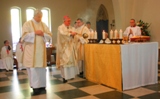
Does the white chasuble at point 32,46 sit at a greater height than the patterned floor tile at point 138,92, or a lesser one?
greater

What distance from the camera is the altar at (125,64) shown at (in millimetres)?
4223

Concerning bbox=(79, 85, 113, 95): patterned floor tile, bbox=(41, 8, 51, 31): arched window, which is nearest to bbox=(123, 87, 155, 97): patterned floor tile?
bbox=(79, 85, 113, 95): patterned floor tile

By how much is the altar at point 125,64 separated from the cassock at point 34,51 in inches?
51.4

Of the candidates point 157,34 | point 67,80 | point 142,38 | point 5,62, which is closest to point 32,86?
point 67,80

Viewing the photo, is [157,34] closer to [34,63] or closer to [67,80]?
[67,80]

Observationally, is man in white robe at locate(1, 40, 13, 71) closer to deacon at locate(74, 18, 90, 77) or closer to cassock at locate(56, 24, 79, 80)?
deacon at locate(74, 18, 90, 77)

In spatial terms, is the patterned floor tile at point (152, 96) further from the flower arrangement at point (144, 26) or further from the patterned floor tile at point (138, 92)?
the flower arrangement at point (144, 26)

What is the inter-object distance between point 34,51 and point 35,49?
47mm

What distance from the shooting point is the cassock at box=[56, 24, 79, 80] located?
→ 5277 mm

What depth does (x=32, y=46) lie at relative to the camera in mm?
4422

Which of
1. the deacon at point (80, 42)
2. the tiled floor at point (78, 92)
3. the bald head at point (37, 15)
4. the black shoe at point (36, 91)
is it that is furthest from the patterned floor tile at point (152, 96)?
the bald head at point (37, 15)

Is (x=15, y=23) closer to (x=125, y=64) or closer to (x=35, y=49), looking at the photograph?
(x=35, y=49)

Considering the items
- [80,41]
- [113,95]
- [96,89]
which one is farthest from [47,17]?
[113,95]

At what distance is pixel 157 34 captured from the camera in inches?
335
